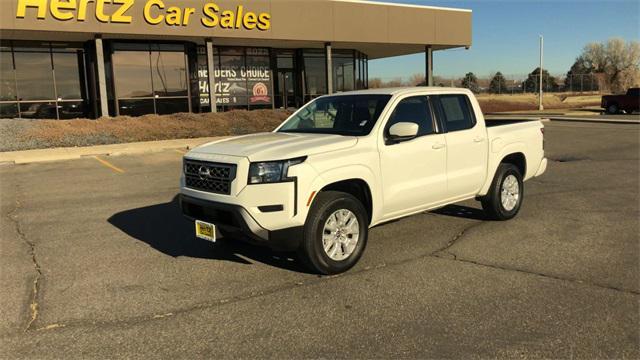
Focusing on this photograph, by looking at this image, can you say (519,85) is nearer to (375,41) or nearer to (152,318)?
(375,41)

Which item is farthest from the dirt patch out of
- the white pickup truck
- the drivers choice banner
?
the white pickup truck

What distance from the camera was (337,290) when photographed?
15.5 ft

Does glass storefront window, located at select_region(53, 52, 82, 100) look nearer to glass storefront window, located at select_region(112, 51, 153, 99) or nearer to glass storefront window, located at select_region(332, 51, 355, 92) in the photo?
glass storefront window, located at select_region(112, 51, 153, 99)

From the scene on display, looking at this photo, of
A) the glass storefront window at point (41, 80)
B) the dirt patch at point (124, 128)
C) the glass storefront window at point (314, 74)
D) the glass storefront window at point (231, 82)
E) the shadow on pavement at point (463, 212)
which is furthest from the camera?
the glass storefront window at point (314, 74)

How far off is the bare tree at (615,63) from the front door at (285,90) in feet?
177

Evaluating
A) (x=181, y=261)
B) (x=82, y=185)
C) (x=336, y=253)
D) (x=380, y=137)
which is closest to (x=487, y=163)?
(x=380, y=137)

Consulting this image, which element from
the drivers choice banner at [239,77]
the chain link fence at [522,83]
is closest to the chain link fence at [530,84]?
the chain link fence at [522,83]

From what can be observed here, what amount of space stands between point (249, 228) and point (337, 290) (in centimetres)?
97

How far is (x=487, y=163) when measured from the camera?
675 cm

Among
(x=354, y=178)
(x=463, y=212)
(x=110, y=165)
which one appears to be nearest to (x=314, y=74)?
(x=110, y=165)

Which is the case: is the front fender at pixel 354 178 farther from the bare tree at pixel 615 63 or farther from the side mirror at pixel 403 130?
the bare tree at pixel 615 63

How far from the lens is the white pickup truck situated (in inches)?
187

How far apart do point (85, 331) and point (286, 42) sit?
2472 cm

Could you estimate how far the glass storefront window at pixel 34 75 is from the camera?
78.7 feet
